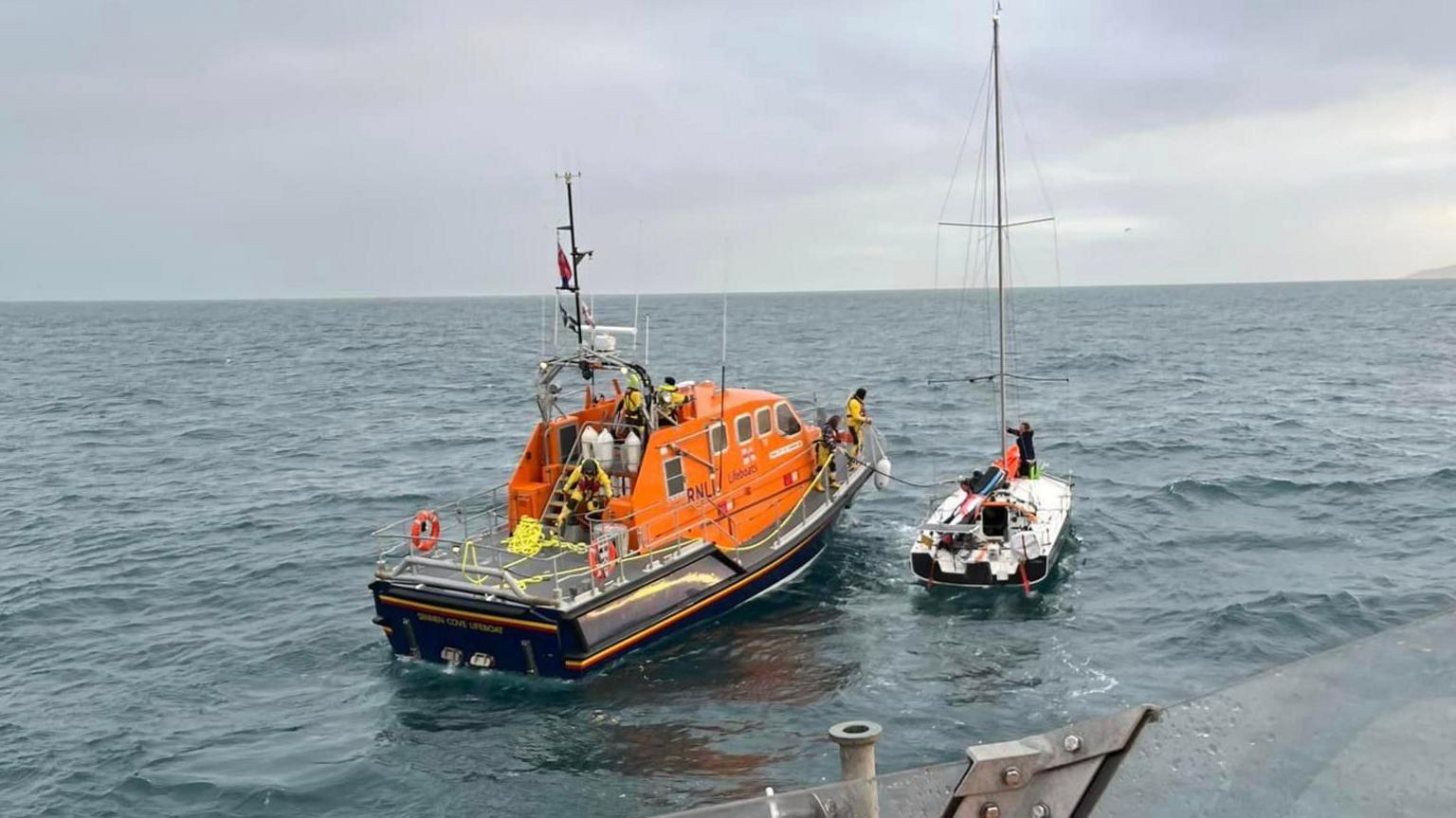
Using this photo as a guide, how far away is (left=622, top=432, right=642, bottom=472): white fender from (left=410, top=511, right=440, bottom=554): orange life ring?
9.62 feet

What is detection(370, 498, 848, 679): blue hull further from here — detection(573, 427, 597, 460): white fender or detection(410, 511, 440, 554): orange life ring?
detection(573, 427, 597, 460): white fender

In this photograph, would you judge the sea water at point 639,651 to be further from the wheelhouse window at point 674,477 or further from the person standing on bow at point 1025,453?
the wheelhouse window at point 674,477

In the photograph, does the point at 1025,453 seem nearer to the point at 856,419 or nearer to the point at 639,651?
the point at 856,419

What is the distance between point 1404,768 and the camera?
8.39ft

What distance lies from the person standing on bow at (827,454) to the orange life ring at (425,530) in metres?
6.85

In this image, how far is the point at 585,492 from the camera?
619 inches

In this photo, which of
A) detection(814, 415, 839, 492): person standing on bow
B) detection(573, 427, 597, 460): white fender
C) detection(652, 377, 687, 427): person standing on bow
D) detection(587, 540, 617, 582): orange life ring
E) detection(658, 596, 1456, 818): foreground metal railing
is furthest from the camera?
detection(814, 415, 839, 492): person standing on bow

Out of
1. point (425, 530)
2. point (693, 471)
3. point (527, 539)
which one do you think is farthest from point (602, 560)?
point (425, 530)

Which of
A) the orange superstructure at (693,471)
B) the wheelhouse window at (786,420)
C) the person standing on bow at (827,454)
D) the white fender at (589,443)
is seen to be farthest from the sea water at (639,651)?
the white fender at (589,443)

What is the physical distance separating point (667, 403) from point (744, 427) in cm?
141

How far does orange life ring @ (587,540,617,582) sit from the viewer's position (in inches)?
561

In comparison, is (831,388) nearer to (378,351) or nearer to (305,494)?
(305,494)

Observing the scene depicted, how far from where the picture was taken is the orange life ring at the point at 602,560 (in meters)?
14.2

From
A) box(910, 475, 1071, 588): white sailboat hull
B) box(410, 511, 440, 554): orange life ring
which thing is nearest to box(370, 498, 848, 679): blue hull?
box(410, 511, 440, 554): orange life ring
